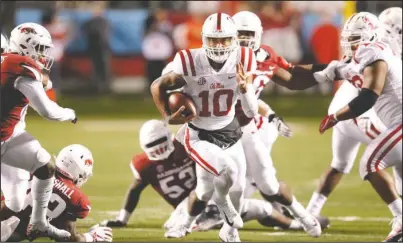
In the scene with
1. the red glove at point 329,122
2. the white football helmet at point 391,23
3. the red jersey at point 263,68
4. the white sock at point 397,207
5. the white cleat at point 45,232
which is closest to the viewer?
the white cleat at point 45,232

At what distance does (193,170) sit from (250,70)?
3.03 ft

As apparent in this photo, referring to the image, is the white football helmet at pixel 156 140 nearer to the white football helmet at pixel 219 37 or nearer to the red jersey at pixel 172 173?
the red jersey at pixel 172 173

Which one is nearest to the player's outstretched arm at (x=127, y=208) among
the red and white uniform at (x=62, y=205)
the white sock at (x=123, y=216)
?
the white sock at (x=123, y=216)

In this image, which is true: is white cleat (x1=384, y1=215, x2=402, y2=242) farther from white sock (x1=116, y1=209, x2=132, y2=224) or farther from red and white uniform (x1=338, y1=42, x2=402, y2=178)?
white sock (x1=116, y1=209, x2=132, y2=224)

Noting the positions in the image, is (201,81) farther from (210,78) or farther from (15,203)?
(15,203)

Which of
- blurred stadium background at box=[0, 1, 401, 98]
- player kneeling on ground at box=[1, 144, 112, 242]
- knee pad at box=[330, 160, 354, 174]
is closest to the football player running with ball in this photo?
player kneeling on ground at box=[1, 144, 112, 242]

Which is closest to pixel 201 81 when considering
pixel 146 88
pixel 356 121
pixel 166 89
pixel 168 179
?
pixel 166 89

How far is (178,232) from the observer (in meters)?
5.07

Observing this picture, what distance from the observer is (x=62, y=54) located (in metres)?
11.9

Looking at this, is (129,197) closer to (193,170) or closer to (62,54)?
(193,170)

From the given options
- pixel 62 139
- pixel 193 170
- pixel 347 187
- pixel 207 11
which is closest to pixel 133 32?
pixel 207 11

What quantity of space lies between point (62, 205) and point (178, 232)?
24.6 inches

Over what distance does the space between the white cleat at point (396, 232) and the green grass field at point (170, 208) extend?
136mm

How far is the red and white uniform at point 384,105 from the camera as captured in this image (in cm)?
488
